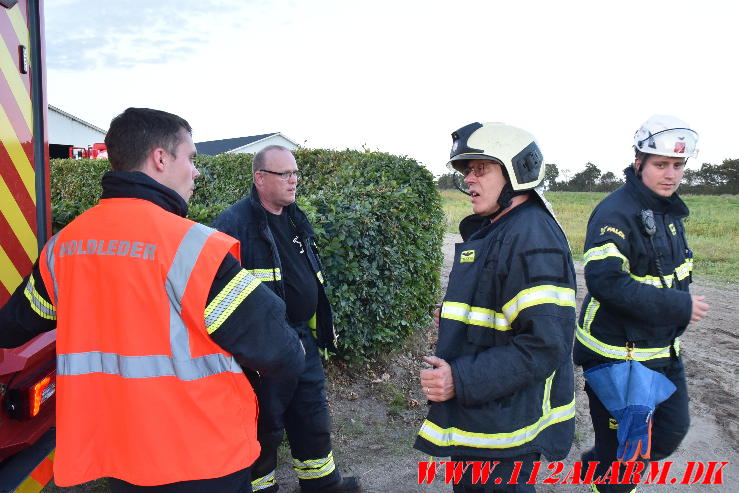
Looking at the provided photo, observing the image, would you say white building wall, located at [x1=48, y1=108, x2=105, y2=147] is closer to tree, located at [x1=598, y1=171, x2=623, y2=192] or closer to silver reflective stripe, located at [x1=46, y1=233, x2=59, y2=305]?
silver reflective stripe, located at [x1=46, y1=233, x2=59, y2=305]

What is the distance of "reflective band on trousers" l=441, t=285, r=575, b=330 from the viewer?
7.09 ft

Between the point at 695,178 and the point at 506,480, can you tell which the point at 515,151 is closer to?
the point at 506,480

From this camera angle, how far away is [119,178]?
1.99 m

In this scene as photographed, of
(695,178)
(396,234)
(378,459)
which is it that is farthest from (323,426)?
(695,178)

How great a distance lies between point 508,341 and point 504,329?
51mm

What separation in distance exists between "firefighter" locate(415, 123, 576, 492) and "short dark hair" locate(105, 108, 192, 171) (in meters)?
1.17

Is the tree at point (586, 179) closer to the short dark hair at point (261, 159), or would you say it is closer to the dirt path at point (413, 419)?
the dirt path at point (413, 419)

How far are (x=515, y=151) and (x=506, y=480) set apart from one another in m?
1.33

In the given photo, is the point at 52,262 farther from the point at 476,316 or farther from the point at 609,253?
the point at 609,253

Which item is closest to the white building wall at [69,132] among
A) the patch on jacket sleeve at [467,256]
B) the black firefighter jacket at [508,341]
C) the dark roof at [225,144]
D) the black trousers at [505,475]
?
the dark roof at [225,144]

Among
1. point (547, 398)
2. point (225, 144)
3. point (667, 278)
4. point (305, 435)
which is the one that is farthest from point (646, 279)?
point (225, 144)

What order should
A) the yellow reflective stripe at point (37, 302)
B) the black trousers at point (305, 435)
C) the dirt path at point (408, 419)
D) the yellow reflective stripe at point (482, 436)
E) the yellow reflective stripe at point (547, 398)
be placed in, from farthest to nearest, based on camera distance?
1. the dirt path at point (408, 419)
2. the black trousers at point (305, 435)
3. the yellow reflective stripe at point (547, 398)
4. the yellow reflective stripe at point (482, 436)
5. the yellow reflective stripe at point (37, 302)

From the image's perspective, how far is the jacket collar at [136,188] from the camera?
198 centimetres

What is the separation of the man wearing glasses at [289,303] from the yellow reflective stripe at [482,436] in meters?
1.27
